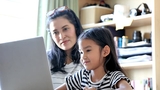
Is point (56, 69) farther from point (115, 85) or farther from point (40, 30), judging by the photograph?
point (40, 30)

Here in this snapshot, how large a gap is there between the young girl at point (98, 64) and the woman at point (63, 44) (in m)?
0.34

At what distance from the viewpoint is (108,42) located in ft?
3.69

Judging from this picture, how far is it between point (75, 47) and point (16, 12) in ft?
3.49

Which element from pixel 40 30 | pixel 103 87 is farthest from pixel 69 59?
pixel 40 30

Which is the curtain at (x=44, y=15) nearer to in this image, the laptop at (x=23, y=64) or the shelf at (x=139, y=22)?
the shelf at (x=139, y=22)

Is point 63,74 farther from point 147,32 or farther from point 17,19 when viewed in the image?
point 147,32

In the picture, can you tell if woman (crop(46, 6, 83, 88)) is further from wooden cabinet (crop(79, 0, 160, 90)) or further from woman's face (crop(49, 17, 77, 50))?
wooden cabinet (crop(79, 0, 160, 90))

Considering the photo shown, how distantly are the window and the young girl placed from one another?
→ 4.22ft

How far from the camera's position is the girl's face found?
107cm

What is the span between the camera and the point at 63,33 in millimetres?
1507

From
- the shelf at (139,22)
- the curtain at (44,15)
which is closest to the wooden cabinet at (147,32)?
the shelf at (139,22)

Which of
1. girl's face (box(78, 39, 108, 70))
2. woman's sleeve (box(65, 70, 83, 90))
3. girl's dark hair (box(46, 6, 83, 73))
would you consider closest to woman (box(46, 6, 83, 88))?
girl's dark hair (box(46, 6, 83, 73))

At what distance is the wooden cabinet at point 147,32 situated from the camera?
7.00 ft

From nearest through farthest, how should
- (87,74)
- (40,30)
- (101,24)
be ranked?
(87,74) < (40,30) < (101,24)
